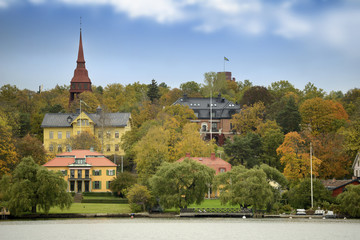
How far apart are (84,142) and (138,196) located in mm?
35810

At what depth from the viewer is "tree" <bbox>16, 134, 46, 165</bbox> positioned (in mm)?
107963

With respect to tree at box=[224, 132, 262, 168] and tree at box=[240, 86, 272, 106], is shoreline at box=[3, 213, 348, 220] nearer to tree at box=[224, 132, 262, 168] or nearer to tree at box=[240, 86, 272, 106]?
tree at box=[224, 132, 262, 168]

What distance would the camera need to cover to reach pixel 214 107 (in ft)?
486

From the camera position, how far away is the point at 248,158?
111m

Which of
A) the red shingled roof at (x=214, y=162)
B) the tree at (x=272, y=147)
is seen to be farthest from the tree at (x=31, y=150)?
the tree at (x=272, y=147)

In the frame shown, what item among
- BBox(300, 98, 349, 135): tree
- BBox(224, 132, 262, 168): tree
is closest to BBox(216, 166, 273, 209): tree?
BBox(224, 132, 262, 168): tree

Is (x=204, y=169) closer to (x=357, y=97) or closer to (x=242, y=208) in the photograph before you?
(x=242, y=208)

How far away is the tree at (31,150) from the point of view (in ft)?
354

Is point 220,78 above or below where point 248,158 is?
above

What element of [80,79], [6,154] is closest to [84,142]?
[6,154]

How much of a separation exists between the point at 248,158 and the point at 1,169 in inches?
1432

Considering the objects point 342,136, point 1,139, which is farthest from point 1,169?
point 342,136

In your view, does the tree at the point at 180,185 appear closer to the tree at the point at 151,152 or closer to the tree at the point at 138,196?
the tree at the point at 138,196

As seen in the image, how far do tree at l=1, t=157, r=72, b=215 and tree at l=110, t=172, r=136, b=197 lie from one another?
45.6 feet
